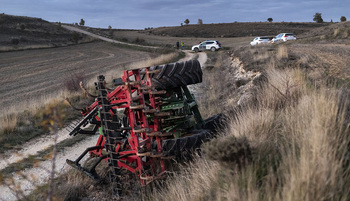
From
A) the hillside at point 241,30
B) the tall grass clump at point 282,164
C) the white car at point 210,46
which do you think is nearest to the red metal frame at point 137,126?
the tall grass clump at point 282,164

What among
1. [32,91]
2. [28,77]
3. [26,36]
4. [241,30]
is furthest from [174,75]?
[241,30]

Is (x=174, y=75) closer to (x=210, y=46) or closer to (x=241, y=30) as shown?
(x=210, y=46)

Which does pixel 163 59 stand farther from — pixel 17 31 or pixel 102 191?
pixel 17 31

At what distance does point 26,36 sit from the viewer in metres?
58.6

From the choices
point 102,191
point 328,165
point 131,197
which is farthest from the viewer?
point 102,191

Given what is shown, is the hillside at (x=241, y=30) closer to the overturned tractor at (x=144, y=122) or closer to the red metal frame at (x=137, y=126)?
the overturned tractor at (x=144, y=122)

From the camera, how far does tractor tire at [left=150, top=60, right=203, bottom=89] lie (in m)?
6.02

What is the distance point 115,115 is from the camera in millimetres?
5914

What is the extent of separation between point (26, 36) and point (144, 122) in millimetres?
61062

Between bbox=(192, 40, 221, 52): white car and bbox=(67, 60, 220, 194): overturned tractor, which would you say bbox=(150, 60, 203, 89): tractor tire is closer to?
bbox=(67, 60, 220, 194): overturned tractor

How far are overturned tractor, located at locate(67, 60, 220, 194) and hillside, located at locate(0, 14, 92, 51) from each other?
45387mm

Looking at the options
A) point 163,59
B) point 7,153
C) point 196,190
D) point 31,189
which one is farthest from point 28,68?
point 196,190

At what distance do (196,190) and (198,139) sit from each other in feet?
6.47

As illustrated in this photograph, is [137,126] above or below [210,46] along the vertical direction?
below
